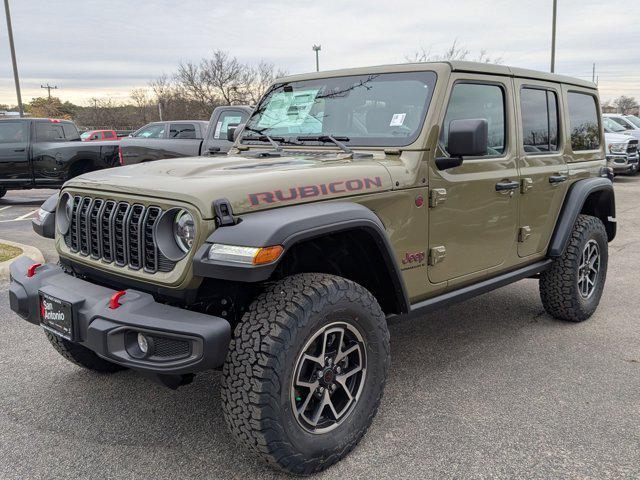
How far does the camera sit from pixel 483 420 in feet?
10.3

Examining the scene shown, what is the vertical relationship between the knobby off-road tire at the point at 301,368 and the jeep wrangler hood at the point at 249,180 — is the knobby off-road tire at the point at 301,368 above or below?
below

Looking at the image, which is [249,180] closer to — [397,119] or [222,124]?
[397,119]

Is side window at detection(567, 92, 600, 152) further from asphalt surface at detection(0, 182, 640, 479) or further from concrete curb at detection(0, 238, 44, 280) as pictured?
concrete curb at detection(0, 238, 44, 280)

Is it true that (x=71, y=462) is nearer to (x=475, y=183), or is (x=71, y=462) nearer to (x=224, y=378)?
(x=224, y=378)

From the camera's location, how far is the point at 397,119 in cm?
344

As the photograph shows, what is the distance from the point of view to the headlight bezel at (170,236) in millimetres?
2514

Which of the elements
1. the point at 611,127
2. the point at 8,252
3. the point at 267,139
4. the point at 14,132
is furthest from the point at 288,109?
the point at 611,127

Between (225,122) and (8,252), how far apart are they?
4.62 m

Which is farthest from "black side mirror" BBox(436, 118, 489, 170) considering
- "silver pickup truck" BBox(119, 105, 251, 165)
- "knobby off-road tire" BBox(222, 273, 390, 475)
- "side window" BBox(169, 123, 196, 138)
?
"side window" BBox(169, 123, 196, 138)

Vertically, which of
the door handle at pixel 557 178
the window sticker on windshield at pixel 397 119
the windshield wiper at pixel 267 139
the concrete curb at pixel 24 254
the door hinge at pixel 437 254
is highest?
the window sticker on windshield at pixel 397 119

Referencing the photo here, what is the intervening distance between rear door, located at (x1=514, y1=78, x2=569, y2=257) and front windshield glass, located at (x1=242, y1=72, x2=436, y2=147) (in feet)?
3.33

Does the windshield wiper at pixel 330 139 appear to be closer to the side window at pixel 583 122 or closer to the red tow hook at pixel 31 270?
the red tow hook at pixel 31 270

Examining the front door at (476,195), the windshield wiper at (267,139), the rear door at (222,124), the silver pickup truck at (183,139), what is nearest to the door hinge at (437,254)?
the front door at (476,195)

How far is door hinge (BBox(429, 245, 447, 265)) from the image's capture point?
3.32m
